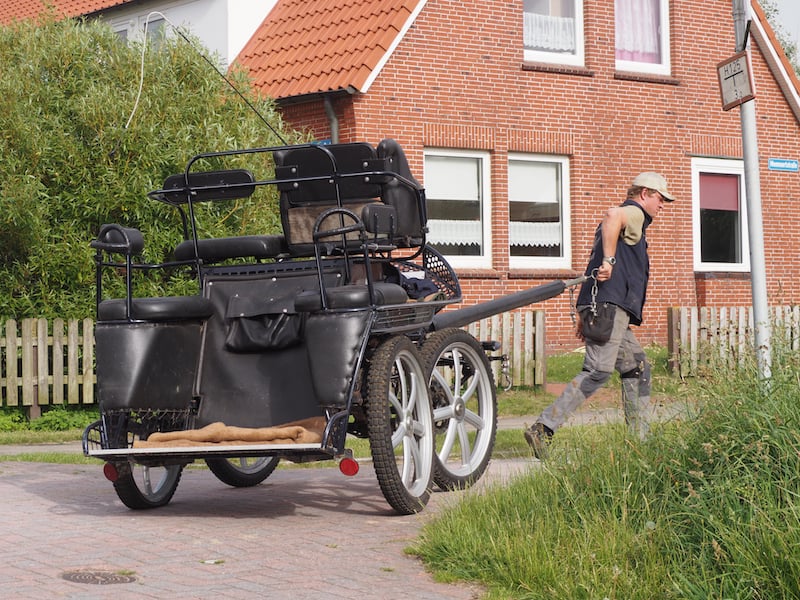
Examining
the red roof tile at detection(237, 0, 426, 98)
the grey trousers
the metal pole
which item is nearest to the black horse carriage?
the grey trousers

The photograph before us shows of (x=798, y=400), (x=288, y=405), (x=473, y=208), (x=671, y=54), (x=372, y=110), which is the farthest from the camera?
(x=671, y=54)

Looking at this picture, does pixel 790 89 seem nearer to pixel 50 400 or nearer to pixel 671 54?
pixel 671 54

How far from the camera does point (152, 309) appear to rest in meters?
8.13

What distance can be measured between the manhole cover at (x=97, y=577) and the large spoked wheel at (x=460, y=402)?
2431 millimetres

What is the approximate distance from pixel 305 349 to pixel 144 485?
1.42 metres

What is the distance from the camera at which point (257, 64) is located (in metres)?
21.1

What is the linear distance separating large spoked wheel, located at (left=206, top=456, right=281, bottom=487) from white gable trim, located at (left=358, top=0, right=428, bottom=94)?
32.1 feet

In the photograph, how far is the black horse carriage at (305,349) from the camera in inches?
297

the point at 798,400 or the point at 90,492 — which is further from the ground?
the point at 798,400

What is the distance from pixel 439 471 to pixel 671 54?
16.0 metres

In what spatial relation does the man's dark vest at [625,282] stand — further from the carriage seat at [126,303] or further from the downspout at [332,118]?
the downspout at [332,118]

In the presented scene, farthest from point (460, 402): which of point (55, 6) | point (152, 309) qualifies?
point (55, 6)

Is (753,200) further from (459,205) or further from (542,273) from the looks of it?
(542,273)

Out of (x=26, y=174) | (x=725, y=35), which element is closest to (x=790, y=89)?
(x=725, y=35)
